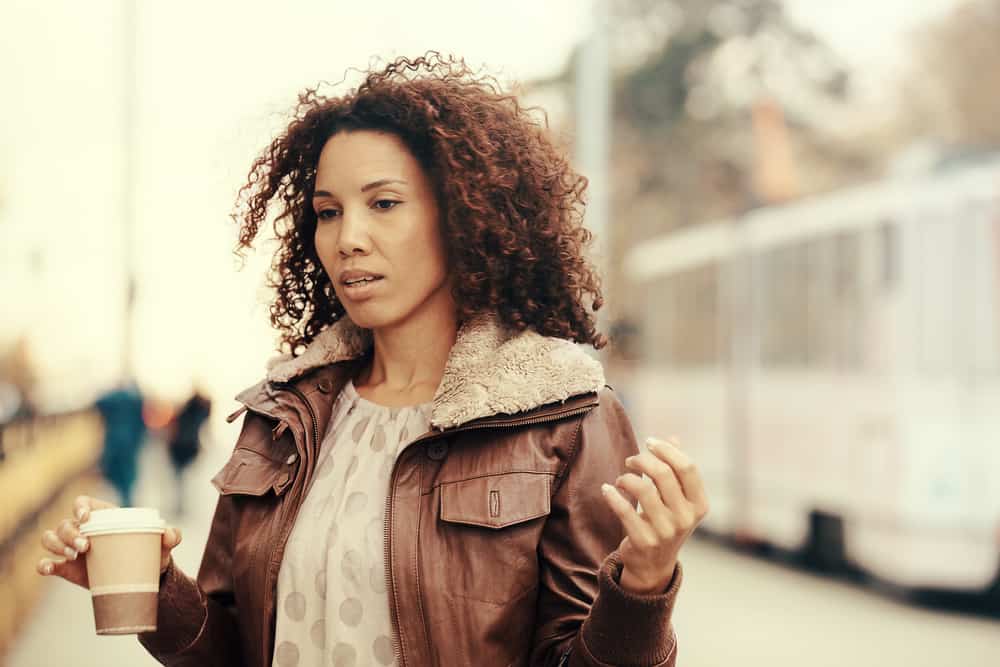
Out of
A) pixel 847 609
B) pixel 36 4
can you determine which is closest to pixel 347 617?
pixel 36 4

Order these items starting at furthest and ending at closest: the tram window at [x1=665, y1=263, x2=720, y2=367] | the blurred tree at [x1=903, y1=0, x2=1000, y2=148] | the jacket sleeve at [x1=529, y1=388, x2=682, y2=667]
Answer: the blurred tree at [x1=903, y1=0, x2=1000, y2=148] → the tram window at [x1=665, y1=263, x2=720, y2=367] → the jacket sleeve at [x1=529, y1=388, x2=682, y2=667]

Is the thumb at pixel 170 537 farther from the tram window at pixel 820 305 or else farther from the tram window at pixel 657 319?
the tram window at pixel 657 319

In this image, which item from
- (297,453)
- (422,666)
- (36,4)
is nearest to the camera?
(422,666)

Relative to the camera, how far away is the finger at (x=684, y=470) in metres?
1.87

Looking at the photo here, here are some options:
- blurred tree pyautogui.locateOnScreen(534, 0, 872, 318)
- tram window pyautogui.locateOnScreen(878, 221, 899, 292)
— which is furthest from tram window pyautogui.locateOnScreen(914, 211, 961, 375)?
blurred tree pyautogui.locateOnScreen(534, 0, 872, 318)

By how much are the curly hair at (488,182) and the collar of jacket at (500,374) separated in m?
0.06

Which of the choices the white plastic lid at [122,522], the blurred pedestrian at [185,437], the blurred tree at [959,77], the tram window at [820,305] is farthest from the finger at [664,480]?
the blurred tree at [959,77]

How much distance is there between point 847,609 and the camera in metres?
9.88

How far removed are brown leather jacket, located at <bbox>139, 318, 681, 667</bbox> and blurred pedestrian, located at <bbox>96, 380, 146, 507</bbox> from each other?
434 inches

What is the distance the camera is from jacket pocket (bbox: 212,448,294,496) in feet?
7.70

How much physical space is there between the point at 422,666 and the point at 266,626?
300mm

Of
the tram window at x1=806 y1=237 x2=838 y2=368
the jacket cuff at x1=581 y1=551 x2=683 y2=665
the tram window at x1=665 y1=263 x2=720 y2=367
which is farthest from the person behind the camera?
the tram window at x1=665 y1=263 x2=720 y2=367

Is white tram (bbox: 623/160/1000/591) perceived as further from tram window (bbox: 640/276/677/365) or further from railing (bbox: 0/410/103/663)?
railing (bbox: 0/410/103/663)

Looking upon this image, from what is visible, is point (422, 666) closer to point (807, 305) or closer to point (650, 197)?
point (807, 305)
